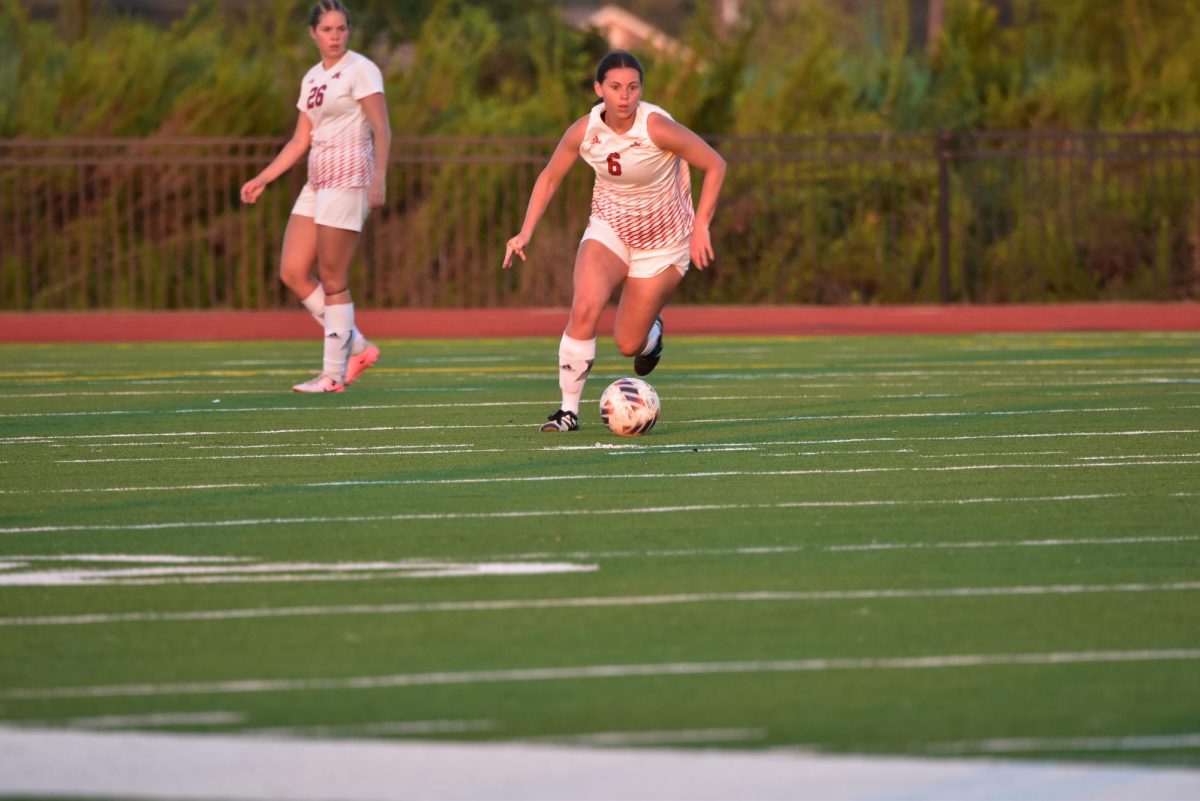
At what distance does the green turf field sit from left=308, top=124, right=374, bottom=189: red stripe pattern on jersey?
1501 millimetres

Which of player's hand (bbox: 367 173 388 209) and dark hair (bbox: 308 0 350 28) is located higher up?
dark hair (bbox: 308 0 350 28)

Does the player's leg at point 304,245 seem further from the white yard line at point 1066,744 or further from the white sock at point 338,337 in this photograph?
Result: the white yard line at point 1066,744

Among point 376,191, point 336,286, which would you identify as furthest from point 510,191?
point 376,191

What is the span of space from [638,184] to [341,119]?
2803mm

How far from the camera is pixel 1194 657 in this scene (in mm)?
5461

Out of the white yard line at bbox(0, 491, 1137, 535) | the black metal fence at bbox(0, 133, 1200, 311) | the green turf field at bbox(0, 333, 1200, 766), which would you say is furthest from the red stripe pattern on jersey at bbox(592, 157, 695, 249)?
the black metal fence at bbox(0, 133, 1200, 311)

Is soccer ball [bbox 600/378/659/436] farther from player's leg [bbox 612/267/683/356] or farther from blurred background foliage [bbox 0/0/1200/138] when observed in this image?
blurred background foliage [bbox 0/0/1200/138]

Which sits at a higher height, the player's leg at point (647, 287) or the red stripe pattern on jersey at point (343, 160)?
the red stripe pattern on jersey at point (343, 160)

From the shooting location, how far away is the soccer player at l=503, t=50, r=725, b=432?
35.0ft

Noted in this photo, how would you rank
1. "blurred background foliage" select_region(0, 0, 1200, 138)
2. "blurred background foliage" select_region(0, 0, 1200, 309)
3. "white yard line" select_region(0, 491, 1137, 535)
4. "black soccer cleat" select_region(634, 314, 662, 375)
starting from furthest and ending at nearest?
"blurred background foliage" select_region(0, 0, 1200, 138) < "blurred background foliage" select_region(0, 0, 1200, 309) < "black soccer cleat" select_region(634, 314, 662, 375) < "white yard line" select_region(0, 491, 1137, 535)

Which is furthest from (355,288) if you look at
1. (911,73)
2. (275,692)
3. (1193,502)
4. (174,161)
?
(275,692)

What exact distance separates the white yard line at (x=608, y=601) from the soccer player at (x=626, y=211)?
425cm

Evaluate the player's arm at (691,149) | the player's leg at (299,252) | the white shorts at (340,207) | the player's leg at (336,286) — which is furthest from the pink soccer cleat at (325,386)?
the player's arm at (691,149)

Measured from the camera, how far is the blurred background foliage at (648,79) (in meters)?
25.0
